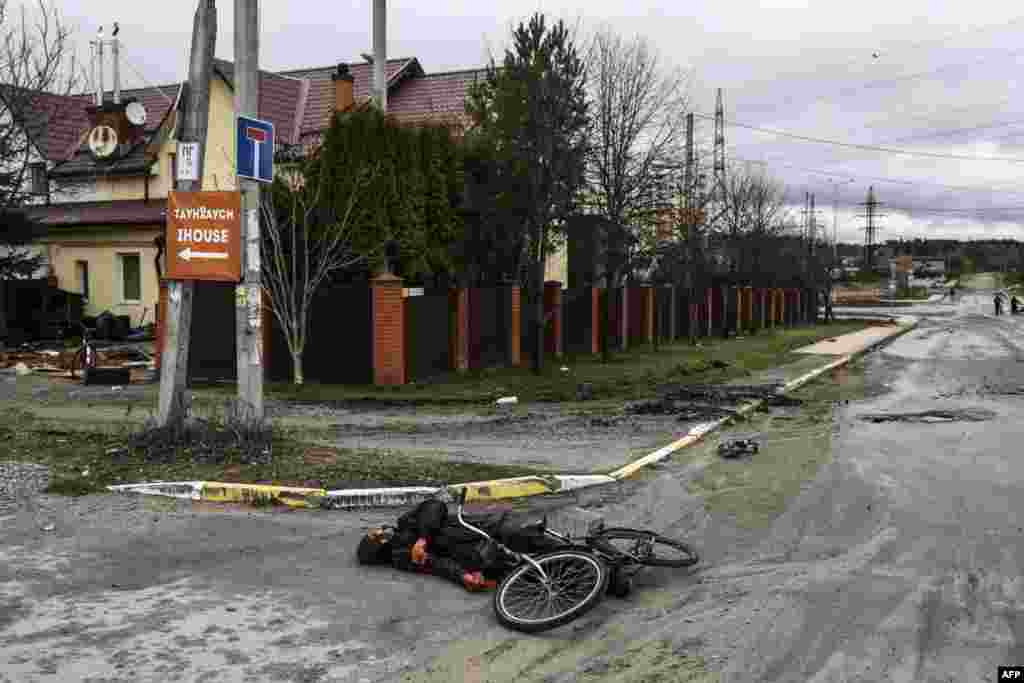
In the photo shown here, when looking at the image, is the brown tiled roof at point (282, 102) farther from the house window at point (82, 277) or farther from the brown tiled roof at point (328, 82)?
the house window at point (82, 277)

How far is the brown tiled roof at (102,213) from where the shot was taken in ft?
102

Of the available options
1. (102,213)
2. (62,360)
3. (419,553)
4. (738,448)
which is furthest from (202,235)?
(102,213)

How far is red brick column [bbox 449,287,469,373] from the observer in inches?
782

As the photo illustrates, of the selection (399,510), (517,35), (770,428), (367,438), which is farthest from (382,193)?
(399,510)

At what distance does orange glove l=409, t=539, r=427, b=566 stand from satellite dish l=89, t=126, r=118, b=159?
2951 cm

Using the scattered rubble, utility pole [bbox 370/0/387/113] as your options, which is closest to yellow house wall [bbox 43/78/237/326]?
utility pole [bbox 370/0/387/113]

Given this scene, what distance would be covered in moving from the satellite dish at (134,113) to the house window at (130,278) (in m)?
4.56

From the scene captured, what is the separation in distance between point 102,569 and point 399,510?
250cm

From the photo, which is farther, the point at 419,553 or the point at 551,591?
the point at 419,553

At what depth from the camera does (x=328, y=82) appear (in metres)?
34.3

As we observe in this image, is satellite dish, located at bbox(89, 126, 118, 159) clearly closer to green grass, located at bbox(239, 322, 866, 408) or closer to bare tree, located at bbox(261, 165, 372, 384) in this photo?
bare tree, located at bbox(261, 165, 372, 384)

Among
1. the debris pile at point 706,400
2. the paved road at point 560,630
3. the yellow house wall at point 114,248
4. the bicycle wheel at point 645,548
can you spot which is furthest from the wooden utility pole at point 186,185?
the yellow house wall at point 114,248

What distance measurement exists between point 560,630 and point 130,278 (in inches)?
1183

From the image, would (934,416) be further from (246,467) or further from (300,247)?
(300,247)
